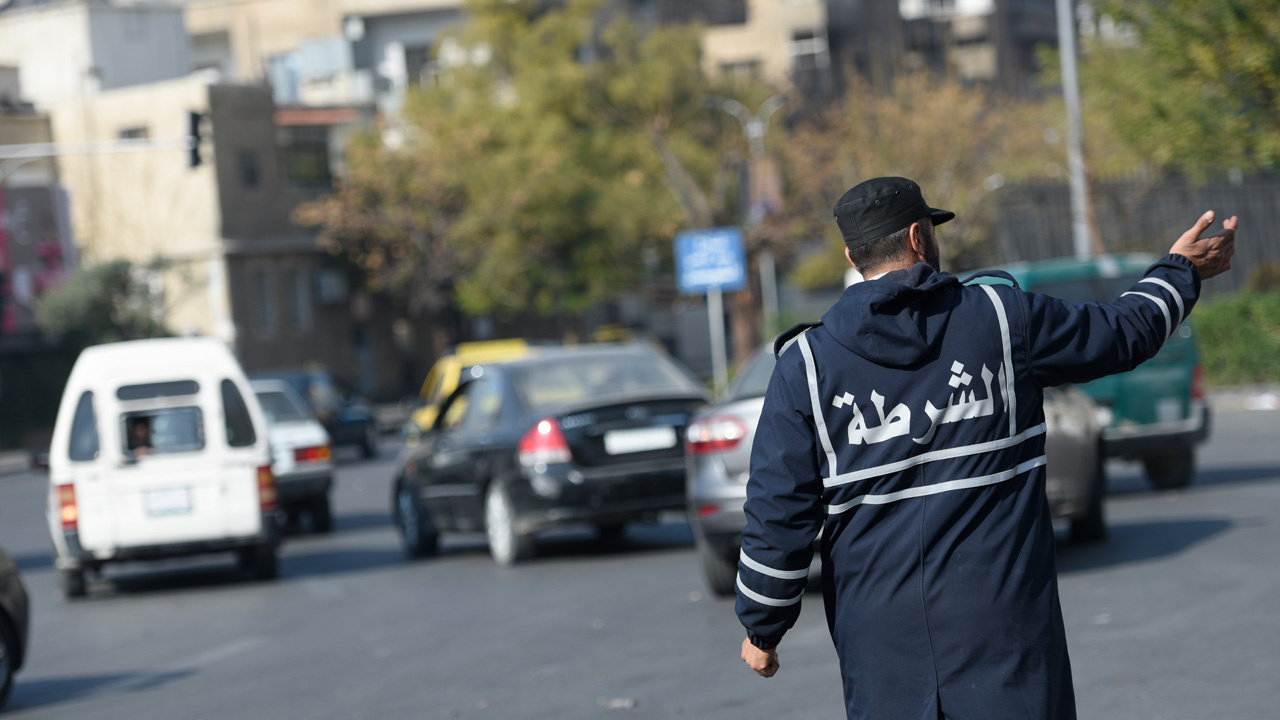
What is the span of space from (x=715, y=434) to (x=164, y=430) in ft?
19.2

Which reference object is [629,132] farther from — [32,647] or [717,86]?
[32,647]

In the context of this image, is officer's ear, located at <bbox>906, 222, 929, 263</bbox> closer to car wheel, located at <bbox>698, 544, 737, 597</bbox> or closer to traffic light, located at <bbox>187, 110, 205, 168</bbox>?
car wheel, located at <bbox>698, 544, 737, 597</bbox>

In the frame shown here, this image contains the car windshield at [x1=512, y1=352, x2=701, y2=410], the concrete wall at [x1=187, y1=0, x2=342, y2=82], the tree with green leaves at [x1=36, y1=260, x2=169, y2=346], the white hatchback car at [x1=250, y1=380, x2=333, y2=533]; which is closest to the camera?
the car windshield at [x1=512, y1=352, x2=701, y2=410]

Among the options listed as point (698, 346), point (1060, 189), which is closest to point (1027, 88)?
point (698, 346)

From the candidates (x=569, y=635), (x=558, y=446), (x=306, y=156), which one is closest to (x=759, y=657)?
(x=569, y=635)

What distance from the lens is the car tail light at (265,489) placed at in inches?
513

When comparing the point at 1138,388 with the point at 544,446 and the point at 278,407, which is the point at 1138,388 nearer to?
the point at 544,446

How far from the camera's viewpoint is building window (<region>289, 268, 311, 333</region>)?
52.8 meters

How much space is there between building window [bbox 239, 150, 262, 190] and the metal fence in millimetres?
27466

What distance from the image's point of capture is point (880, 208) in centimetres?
377

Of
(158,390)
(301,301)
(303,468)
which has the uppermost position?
(158,390)

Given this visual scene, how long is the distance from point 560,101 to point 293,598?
40.9m

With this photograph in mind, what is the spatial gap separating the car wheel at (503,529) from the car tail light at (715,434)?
2945mm

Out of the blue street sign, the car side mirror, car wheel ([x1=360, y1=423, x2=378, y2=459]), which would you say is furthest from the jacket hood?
car wheel ([x1=360, y1=423, x2=378, y2=459])
